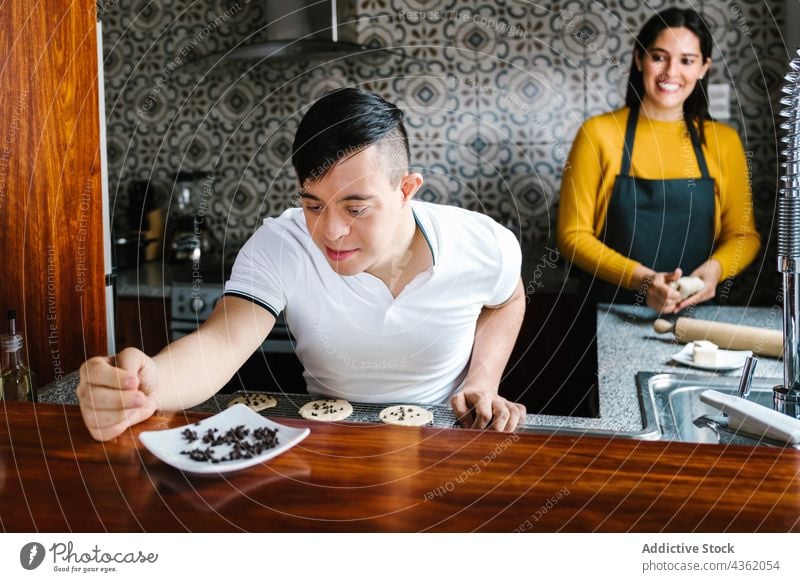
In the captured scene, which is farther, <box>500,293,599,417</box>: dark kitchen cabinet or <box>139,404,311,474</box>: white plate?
<box>500,293,599,417</box>: dark kitchen cabinet

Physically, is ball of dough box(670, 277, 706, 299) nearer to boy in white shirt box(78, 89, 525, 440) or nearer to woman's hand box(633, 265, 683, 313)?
woman's hand box(633, 265, 683, 313)

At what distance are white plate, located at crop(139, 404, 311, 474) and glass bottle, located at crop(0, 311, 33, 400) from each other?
209mm

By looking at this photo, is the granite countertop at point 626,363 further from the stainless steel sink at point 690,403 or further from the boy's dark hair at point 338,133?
the boy's dark hair at point 338,133

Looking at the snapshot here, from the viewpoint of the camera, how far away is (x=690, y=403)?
0.58m

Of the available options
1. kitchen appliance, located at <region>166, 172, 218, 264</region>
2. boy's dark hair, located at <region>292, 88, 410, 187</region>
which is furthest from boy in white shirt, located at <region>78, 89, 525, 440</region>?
kitchen appliance, located at <region>166, 172, 218, 264</region>

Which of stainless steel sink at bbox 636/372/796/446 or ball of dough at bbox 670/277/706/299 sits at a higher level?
ball of dough at bbox 670/277/706/299

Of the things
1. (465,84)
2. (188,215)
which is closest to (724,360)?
(465,84)

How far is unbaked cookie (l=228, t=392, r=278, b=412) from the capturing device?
523mm

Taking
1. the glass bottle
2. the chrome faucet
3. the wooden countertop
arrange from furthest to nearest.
Answer: the glass bottle
the chrome faucet
the wooden countertop

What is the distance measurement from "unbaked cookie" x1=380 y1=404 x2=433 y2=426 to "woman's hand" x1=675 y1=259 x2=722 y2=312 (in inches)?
16.3

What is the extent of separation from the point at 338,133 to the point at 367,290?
0.14m

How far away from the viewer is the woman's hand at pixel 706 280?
0.81m

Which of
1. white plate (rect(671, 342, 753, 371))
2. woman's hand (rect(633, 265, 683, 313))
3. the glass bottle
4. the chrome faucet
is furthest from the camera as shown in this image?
woman's hand (rect(633, 265, 683, 313))

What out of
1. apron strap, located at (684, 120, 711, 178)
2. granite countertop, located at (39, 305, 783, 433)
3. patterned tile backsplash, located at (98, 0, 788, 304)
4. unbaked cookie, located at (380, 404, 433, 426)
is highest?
patterned tile backsplash, located at (98, 0, 788, 304)
